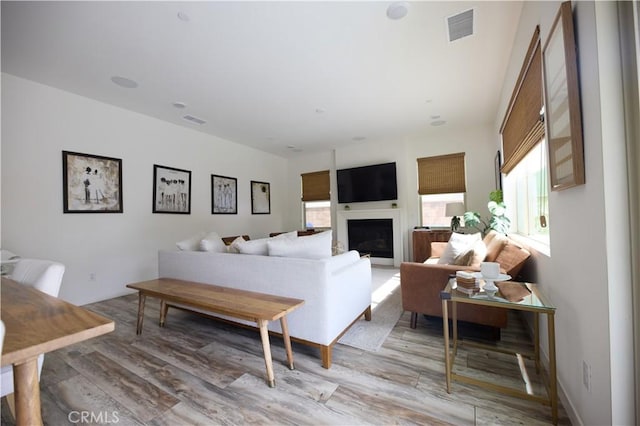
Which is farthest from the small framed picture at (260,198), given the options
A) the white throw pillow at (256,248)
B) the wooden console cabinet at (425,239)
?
the white throw pillow at (256,248)

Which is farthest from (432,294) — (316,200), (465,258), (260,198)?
(260,198)

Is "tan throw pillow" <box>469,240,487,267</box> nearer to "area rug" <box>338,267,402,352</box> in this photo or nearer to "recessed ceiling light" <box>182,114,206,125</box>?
"area rug" <box>338,267,402,352</box>

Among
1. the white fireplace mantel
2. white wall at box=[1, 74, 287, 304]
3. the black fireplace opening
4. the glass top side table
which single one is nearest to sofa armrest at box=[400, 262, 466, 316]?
the glass top side table

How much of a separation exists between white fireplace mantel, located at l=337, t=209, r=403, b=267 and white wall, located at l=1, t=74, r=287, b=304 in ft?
9.76

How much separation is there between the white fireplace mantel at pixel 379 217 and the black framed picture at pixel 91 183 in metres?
4.37

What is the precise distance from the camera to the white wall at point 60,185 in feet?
9.81

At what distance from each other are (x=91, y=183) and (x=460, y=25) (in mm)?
4843

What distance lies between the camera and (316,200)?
6953 millimetres

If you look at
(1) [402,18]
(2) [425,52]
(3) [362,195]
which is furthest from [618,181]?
(3) [362,195]

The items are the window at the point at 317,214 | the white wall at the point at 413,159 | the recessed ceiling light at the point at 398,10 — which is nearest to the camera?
the recessed ceiling light at the point at 398,10

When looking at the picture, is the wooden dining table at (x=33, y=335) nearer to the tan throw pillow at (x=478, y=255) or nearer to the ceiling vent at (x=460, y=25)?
the tan throw pillow at (x=478, y=255)

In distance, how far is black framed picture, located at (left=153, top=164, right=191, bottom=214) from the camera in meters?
4.35

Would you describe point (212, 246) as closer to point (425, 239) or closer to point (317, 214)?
point (425, 239)

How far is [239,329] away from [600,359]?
2561 mm
